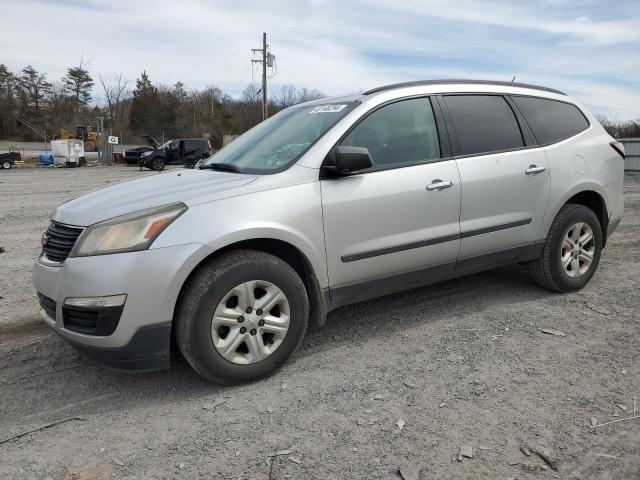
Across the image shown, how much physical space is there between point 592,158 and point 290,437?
142 inches

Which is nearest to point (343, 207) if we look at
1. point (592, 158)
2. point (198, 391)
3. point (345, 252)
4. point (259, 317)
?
point (345, 252)

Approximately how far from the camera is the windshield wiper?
3.62 meters

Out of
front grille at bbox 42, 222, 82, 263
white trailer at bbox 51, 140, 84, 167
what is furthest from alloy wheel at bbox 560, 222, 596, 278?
white trailer at bbox 51, 140, 84, 167

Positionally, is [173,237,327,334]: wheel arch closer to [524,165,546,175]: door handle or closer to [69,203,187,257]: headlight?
[69,203,187,257]: headlight

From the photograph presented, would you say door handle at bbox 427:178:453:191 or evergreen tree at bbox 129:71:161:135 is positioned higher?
evergreen tree at bbox 129:71:161:135

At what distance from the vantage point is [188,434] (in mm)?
2625

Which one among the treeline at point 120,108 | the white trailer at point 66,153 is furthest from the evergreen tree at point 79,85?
the white trailer at point 66,153

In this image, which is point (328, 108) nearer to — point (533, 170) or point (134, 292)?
point (533, 170)

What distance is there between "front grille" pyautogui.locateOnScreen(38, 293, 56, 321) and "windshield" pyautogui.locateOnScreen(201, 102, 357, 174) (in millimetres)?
1405

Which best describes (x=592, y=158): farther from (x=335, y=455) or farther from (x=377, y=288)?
(x=335, y=455)

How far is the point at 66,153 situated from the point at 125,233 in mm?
34994

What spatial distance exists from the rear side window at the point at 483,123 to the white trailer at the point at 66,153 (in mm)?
34584

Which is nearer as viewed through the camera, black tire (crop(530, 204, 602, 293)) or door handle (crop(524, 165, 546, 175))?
door handle (crop(524, 165, 546, 175))

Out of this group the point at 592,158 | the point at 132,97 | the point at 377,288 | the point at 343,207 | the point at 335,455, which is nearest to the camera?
the point at 335,455
